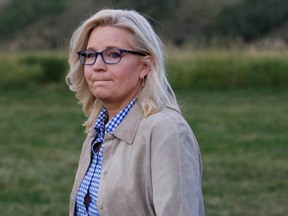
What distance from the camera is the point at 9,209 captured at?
6492mm

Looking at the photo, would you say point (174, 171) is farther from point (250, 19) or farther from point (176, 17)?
point (176, 17)

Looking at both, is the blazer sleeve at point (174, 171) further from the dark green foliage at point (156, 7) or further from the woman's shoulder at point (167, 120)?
the dark green foliage at point (156, 7)

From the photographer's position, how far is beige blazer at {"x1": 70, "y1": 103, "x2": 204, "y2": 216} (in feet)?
8.16

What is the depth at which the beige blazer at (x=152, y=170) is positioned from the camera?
2.49 m

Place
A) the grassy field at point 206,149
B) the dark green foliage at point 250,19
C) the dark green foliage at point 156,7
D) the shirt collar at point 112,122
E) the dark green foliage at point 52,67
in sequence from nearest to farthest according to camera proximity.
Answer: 1. the shirt collar at point 112,122
2. the grassy field at point 206,149
3. the dark green foliage at point 52,67
4. the dark green foliage at point 250,19
5. the dark green foliage at point 156,7

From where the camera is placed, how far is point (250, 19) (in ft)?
106

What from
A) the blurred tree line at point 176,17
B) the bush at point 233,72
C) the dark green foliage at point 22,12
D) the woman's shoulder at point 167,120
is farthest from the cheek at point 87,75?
the dark green foliage at point 22,12

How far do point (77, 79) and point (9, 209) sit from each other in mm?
3717

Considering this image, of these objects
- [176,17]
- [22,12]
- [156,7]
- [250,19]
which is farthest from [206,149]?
[22,12]

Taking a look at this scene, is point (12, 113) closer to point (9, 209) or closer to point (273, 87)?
point (273, 87)

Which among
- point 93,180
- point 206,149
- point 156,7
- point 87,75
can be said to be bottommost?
point 206,149

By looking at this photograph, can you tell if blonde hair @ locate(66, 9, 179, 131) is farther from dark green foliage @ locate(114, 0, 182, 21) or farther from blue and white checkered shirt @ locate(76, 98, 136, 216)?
dark green foliage @ locate(114, 0, 182, 21)

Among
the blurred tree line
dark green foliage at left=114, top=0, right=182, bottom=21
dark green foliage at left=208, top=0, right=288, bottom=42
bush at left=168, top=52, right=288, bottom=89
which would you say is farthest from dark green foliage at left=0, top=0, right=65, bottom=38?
bush at left=168, top=52, right=288, bottom=89

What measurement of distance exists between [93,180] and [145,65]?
408 millimetres
